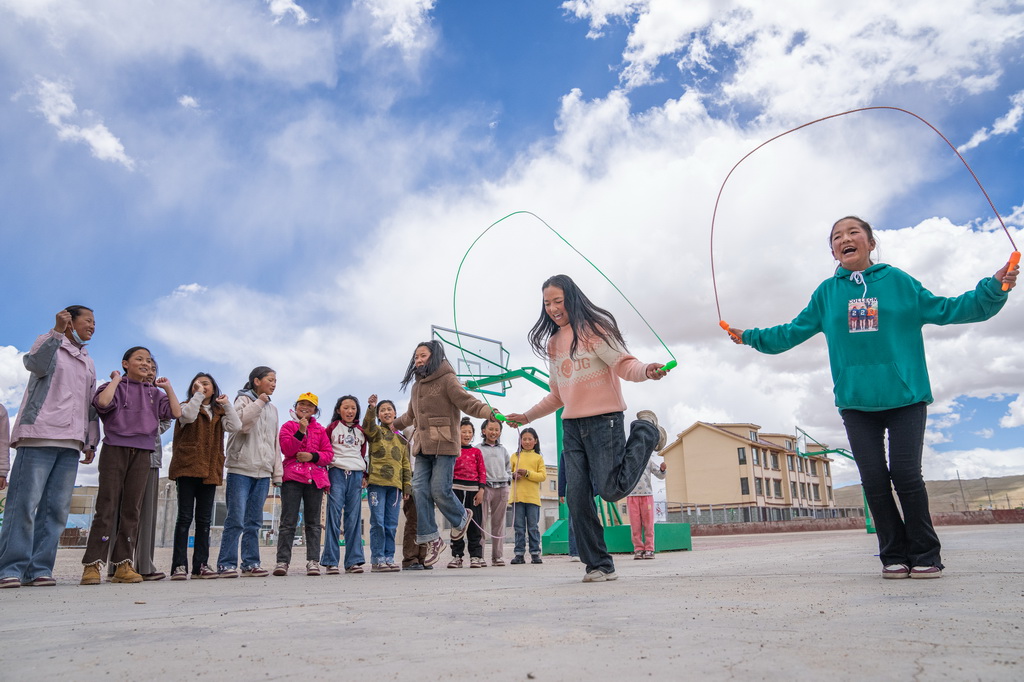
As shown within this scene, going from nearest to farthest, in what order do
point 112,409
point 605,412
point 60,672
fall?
point 60,672, point 605,412, point 112,409

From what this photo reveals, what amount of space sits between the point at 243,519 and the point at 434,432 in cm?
168

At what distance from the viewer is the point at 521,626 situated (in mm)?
2115

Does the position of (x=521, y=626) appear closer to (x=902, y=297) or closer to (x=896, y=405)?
(x=896, y=405)

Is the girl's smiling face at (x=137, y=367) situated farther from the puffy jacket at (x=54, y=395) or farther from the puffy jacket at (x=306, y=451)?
the puffy jacket at (x=306, y=451)

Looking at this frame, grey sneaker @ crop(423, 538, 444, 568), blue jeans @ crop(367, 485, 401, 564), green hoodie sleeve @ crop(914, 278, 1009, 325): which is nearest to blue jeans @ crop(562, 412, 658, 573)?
green hoodie sleeve @ crop(914, 278, 1009, 325)

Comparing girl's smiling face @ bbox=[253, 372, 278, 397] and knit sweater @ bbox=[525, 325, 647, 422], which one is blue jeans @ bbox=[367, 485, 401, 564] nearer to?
girl's smiling face @ bbox=[253, 372, 278, 397]

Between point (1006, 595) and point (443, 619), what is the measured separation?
202 cm

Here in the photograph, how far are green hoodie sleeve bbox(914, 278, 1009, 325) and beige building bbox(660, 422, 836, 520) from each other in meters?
51.5

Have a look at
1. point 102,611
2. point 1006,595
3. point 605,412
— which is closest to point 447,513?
point 605,412

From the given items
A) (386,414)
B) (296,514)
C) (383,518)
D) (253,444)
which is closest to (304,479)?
(296,514)

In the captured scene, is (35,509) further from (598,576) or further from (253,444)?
(598,576)

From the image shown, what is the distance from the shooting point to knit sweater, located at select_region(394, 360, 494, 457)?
600cm

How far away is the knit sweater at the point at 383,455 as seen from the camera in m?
6.74

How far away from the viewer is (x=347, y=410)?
21.9 ft
